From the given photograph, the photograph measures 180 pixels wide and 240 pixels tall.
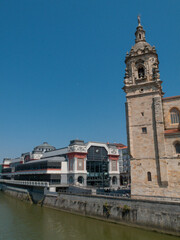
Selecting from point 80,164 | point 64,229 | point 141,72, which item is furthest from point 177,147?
point 80,164

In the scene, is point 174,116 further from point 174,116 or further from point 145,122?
point 145,122

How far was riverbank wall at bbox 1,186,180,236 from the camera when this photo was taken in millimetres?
25781

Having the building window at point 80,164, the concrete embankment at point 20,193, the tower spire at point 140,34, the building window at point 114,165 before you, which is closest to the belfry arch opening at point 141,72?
the tower spire at point 140,34

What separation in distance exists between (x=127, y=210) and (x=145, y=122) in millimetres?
14108

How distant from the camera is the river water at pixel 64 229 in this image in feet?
88.1

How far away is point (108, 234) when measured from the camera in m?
28.0

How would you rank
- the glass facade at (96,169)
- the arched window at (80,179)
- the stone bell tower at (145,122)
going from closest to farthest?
the stone bell tower at (145,122) < the arched window at (80,179) < the glass facade at (96,169)

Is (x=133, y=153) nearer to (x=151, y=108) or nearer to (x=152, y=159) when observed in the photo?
(x=152, y=159)

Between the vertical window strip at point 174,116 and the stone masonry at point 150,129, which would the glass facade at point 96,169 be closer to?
the stone masonry at point 150,129

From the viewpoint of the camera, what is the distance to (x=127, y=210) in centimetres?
3042

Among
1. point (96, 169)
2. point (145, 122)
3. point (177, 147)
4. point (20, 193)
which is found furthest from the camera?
point (20, 193)

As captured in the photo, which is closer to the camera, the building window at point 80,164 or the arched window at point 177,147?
the arched window at point 177,147

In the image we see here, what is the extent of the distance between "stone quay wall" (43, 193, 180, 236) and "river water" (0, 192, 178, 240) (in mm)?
986

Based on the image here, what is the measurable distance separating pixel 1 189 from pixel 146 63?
3330 inches
